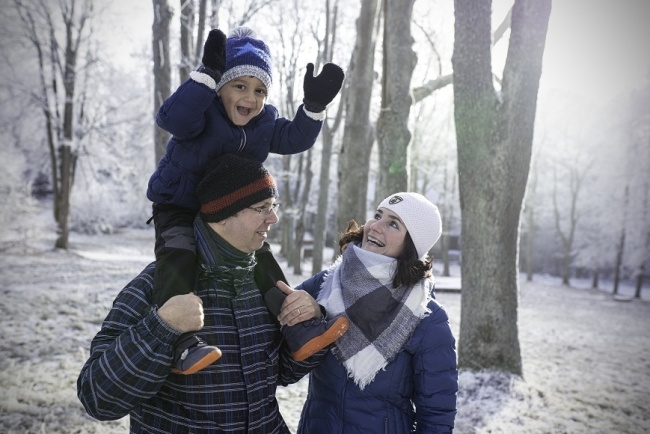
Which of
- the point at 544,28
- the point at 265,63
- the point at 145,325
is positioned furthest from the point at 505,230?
the point at 145,325

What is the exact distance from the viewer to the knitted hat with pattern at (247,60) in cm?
202

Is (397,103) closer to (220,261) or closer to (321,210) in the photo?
(220,261)

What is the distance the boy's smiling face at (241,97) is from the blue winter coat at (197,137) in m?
0.04

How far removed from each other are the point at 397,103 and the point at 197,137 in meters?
4.38

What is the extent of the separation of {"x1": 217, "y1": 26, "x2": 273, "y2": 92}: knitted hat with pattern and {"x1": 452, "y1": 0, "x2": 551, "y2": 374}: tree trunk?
3.71m

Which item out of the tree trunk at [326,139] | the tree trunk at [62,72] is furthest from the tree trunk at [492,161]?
the tree trunk at [62,72]

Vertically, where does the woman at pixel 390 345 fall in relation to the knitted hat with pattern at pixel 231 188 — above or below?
below

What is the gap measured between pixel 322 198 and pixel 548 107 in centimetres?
1815

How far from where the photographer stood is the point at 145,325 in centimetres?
136

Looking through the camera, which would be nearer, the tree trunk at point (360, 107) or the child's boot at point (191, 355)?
the child's boot at point (191, 355)

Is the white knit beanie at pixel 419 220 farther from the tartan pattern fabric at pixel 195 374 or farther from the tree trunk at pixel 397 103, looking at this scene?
the tree trunk at pixel 397 103

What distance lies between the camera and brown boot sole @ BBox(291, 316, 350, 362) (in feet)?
5.56

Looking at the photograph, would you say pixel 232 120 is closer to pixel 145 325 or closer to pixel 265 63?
pixel 265 63

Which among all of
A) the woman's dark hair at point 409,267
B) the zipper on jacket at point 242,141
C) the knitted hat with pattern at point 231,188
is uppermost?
the zipper on jacket at point 242,141
